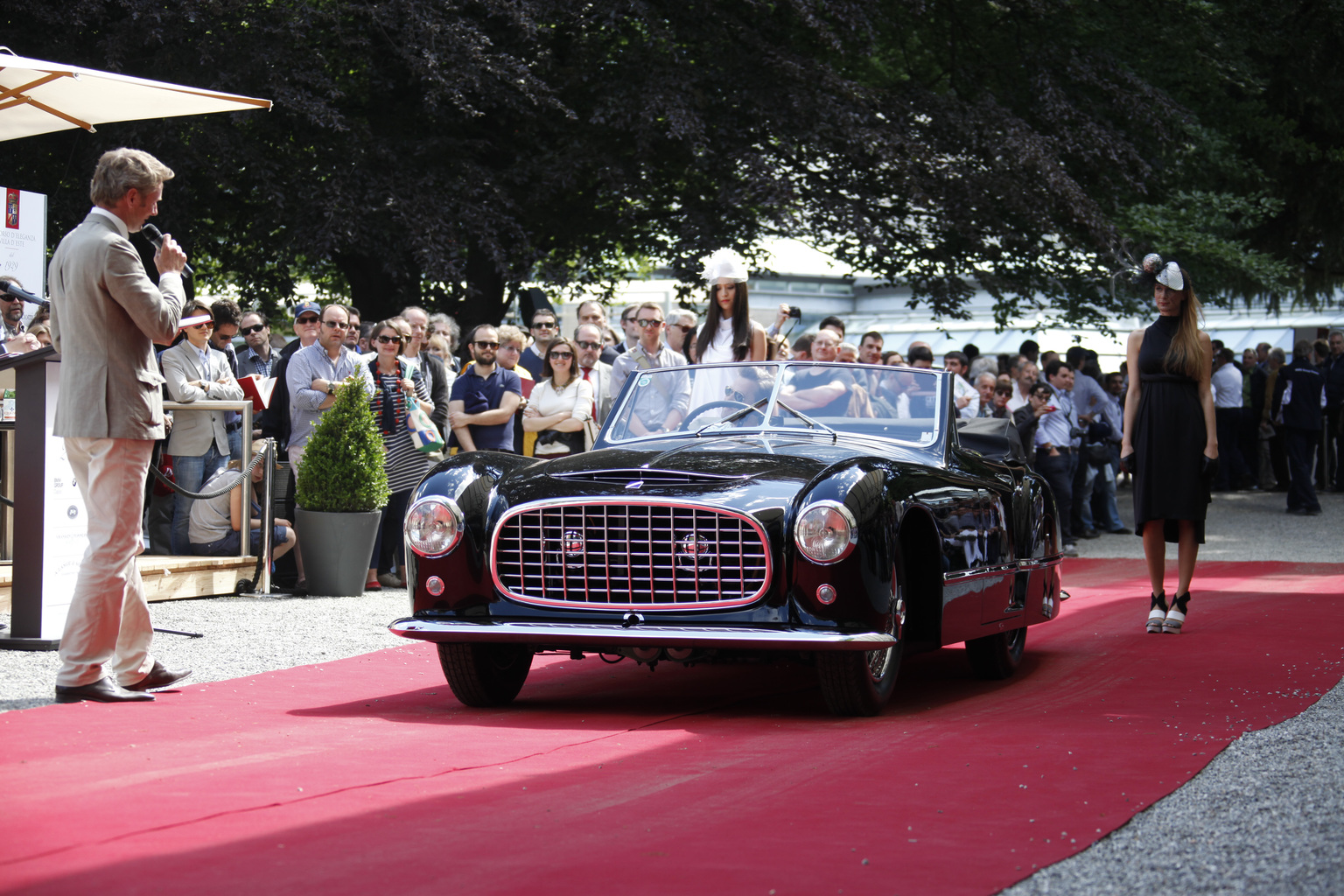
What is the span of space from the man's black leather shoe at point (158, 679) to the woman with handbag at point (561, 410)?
4.76m

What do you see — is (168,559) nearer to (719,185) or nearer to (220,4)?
(220,4)

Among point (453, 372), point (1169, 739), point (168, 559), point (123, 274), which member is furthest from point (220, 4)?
point (1169, 739)

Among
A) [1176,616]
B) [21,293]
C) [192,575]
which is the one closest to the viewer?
[21,293]

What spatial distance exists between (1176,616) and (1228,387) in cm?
1527

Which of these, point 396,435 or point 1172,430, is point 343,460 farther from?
point 1172,430

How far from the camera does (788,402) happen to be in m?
7.36

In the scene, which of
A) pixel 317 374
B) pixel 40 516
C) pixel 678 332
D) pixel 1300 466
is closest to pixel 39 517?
pixel 40 516

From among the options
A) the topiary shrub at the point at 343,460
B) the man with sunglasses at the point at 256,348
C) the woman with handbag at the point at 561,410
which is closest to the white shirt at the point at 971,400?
the woman with handbag at the point at 561,410

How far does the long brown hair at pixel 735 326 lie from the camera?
9133 millimetres

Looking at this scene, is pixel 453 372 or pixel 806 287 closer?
pixel 453 372

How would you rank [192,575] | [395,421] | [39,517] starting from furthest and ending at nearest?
1. [395,421]
2. [192,575]
3. [39,517]

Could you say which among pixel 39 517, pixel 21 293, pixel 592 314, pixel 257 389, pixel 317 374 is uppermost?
pixel 592 314

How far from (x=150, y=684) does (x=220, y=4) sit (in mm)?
11594

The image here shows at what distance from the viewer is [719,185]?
749 inches
